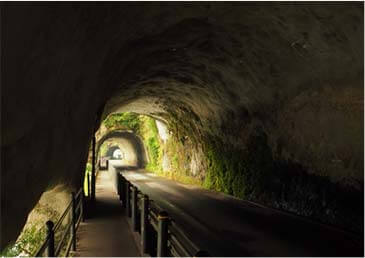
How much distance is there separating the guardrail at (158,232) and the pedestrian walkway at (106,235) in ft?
1.24

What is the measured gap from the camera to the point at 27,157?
3.87m

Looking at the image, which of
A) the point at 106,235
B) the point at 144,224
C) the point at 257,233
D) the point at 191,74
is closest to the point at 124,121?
the point at 191,74

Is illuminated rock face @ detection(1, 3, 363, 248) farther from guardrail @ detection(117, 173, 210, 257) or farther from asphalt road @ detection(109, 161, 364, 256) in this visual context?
guardrail @ detection(117, 173, 210, 257)

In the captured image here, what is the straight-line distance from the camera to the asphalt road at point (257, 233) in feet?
21.3

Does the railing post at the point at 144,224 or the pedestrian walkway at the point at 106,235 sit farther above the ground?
the railing post at the point at 144,224

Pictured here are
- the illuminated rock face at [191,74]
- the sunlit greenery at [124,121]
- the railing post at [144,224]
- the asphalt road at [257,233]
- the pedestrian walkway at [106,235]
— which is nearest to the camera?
the illuminated rock face at [191,74]

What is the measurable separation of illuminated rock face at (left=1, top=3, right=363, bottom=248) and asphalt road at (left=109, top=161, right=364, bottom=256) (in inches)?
54.0

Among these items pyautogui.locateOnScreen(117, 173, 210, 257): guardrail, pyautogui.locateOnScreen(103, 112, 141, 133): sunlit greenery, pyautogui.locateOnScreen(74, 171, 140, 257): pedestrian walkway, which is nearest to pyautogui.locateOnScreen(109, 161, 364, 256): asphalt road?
pyautogui.locateOnScreen(117, 173, 210, 257): guardrail

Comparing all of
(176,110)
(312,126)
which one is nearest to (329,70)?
(312,126)

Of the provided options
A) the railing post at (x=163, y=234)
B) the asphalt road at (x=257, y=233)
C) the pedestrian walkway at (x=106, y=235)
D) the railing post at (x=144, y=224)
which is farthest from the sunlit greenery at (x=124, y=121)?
the railing post at (x=163, y=234)

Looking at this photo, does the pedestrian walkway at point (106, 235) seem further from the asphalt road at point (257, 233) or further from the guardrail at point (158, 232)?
the asphalt road at point (257, 233)

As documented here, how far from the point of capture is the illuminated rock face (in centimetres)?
349

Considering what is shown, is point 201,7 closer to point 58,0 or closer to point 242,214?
point 58,0

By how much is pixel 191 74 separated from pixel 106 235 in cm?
643
